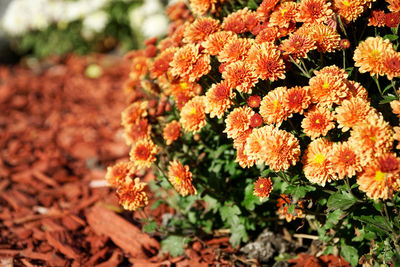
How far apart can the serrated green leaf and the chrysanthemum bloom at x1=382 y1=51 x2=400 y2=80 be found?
0.61 metres

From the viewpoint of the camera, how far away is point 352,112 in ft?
5.77

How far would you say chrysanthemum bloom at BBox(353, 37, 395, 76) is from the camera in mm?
1834

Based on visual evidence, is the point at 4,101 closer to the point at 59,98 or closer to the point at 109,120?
the point at 59,98

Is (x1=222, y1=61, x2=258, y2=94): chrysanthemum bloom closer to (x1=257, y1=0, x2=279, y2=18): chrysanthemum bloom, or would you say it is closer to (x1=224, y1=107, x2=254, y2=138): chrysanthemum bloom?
(x1=224, y1=107, x2=254, y2=138): chrysanthemum bloom

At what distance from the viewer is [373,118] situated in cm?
171

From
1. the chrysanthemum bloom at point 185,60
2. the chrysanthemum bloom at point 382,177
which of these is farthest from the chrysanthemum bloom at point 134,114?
the chrysanthemum bloom at point 382,177

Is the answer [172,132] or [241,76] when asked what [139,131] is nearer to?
[172,132]

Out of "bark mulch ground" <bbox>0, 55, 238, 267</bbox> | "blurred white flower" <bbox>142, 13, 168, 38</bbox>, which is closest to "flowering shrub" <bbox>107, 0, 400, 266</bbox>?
"bark mulch ground" <bbox>0, 55, 238, 267</bbox>

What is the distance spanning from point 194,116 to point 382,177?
0.99 meters

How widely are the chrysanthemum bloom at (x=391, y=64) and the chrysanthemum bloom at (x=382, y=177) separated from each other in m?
0.39

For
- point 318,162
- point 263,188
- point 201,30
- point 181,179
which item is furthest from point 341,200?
point 201,30

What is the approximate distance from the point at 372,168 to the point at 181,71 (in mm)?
1079

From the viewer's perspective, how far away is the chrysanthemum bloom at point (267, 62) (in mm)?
1901

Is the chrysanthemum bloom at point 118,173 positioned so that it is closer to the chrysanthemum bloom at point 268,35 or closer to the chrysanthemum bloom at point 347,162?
the chrysanthemum bloom at point 268,35
